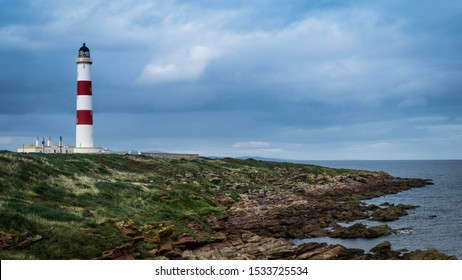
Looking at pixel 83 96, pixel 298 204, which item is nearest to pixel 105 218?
pixel 298 204

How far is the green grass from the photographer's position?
915 inches

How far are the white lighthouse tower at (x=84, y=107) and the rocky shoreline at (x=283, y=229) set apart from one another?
798 inches

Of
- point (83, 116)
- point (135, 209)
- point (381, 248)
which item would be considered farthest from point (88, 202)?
point (83, 116)

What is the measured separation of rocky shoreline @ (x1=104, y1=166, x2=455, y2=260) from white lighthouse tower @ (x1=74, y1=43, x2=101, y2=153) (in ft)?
66.5

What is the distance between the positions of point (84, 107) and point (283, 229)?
41.2 m

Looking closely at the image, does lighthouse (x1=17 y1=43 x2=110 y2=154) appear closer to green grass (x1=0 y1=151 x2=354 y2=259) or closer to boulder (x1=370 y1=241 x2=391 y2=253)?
green grass (x1=0 y1=151 x2=354 y2=259)

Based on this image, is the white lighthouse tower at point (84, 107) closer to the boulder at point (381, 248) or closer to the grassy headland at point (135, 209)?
the grassy headland at point (135, 209)

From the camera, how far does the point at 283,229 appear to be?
37688 millimetres

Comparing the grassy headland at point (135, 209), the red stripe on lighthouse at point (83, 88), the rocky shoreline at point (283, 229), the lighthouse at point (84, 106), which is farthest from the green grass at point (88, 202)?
the red stripe on lighthouse at point (83, 88)

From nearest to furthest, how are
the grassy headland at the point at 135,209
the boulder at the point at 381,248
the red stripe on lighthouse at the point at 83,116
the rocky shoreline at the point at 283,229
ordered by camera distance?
the grassy headland at the point at 135,209 < the rocky shoreline at the point at 283,229 < the boulder at the point at 381,248 < the red stripe on lighthouse at the point at 83,116

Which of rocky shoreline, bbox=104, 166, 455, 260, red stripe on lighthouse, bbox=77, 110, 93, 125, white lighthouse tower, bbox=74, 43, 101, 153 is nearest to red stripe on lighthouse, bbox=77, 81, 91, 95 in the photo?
white lighthouse tower, bbox=74, 43, 101, 153

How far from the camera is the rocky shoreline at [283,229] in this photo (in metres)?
27.5

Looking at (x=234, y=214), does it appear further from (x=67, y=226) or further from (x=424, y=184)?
(x=424, y=184)

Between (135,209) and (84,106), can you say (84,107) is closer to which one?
(84,106)
